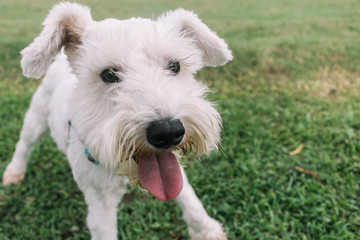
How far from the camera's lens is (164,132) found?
1.70 m

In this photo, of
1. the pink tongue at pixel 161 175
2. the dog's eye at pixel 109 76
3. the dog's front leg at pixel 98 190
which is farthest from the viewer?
the dog's front leg at pixel 98 190

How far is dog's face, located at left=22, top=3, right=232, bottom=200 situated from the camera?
1.78 meters

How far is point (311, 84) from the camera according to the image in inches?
209

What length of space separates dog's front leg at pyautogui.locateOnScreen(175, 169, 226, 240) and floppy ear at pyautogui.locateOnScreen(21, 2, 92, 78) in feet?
4.53

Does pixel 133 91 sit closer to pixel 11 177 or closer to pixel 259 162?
pixel 259 162

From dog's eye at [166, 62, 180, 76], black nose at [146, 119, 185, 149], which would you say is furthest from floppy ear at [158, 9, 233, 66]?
black nose at [146, 119, 185, 149]

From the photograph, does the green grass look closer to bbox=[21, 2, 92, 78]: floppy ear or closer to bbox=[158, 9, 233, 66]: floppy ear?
bbox=[158, 9, 233, 66]: floppy ear

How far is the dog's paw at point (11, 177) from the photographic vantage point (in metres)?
3.66

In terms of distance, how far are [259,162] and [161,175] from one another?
2055 mm

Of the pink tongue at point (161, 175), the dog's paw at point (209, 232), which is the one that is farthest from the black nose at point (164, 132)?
the dog's paw at point (209, 232)

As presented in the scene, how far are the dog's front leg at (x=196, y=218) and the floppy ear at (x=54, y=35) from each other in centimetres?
138

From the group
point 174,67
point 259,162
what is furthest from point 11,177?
point 259,162

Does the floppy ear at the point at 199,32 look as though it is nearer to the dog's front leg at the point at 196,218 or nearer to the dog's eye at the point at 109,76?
the dog's eye at the point at 109,76

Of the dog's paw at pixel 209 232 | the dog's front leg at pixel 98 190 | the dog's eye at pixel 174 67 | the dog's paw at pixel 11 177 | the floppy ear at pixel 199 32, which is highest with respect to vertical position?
the floppy ear at pixel 199 32
